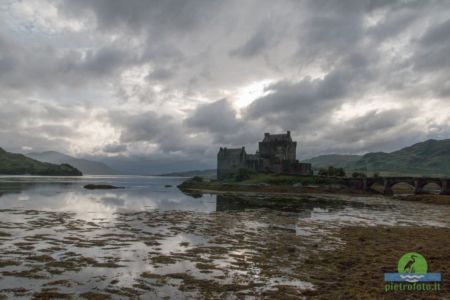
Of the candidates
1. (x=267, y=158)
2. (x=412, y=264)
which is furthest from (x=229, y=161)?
(x=412, y=264)

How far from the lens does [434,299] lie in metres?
10.5

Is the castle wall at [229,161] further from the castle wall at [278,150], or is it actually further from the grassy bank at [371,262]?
the grassy bank at [371,262]

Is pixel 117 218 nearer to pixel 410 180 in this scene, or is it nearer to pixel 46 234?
pixel 46 234

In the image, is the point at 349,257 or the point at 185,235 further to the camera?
the point at 185,235

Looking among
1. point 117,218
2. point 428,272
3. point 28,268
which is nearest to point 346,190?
point 117,218

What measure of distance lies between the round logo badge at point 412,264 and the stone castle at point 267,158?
103720 millimetres

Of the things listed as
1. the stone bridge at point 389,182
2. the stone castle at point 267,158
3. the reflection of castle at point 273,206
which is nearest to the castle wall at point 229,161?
the stone castle at point 267,158

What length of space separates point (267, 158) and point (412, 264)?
116042mm

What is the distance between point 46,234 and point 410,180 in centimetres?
10894

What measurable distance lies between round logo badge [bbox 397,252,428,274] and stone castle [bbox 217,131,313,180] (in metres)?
104

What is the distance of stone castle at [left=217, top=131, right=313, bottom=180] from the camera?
4781 inches

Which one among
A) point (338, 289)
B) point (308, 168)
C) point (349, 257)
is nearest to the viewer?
point (338, 289)

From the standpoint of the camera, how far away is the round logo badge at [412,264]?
1405cm

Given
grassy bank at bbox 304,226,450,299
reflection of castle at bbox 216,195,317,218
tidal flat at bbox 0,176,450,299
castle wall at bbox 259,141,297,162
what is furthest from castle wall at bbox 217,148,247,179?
grassy bank at bbox 304,226,450,299
